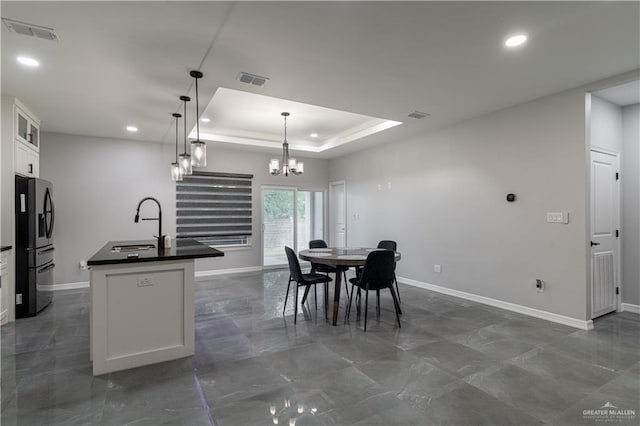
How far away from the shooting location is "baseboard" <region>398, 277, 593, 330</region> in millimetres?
3466

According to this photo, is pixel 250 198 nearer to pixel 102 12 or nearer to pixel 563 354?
pixel 102 12

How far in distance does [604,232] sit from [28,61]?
6372mm

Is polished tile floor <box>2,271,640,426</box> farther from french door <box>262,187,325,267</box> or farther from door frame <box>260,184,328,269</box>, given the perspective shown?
french door <box>262,187,325,267</box>

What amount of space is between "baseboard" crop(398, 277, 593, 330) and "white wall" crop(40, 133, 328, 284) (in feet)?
13.9

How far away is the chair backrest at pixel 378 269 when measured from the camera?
3406mm

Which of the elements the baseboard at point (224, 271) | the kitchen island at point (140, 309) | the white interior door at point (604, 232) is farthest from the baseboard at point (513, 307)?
the kitchen island at point (140, 309)

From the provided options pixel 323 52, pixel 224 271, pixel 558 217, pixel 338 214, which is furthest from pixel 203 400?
pixel 338 214

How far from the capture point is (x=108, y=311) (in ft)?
8.11

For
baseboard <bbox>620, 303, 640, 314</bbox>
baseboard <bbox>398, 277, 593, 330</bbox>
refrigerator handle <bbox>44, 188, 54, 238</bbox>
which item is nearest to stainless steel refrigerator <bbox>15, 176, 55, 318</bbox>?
refrigerator handle <bbox>44, 188, 54, 238</bbox>

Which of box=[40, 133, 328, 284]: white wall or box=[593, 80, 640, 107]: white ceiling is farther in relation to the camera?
box=[40, 133, 328, 284]: white wall

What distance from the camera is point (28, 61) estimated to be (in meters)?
2.86

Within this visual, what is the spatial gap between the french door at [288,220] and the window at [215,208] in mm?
476

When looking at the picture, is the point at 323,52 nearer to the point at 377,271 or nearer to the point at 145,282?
the point at 377,271

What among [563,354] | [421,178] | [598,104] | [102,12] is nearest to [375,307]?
[563,354]
